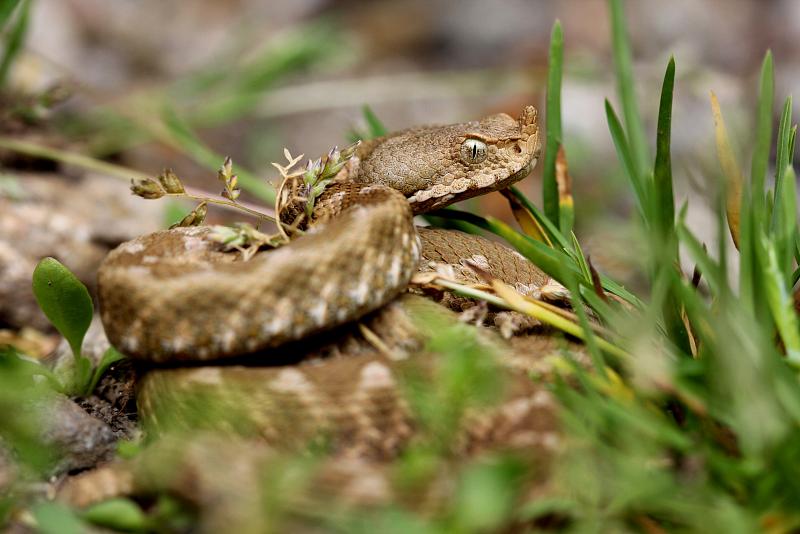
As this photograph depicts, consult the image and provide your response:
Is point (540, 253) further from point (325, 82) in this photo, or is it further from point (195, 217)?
point (325, 82)

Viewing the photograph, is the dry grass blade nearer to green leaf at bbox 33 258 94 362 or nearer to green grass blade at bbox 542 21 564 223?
green grass blade at bbox 542 21 564 223

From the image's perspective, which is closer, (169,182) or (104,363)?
(169,182)

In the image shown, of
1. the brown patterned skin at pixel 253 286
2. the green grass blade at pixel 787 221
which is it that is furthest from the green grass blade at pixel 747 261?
the brown patterned skin at pixel 253 286

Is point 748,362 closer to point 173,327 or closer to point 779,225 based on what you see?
point 779,225

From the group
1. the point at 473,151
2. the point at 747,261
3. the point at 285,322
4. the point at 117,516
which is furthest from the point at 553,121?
the point at 117,516

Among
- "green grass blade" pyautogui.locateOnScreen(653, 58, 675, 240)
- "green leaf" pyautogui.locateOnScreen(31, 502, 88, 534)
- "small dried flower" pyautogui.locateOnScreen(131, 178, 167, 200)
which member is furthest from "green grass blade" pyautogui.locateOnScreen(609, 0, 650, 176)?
"green leaf" pyautogui.locateOnScreen(31, 502, 88, 534)

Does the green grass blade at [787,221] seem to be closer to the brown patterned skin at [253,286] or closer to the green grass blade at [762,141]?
the green grass blade at [762,141]

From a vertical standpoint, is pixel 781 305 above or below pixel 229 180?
below
